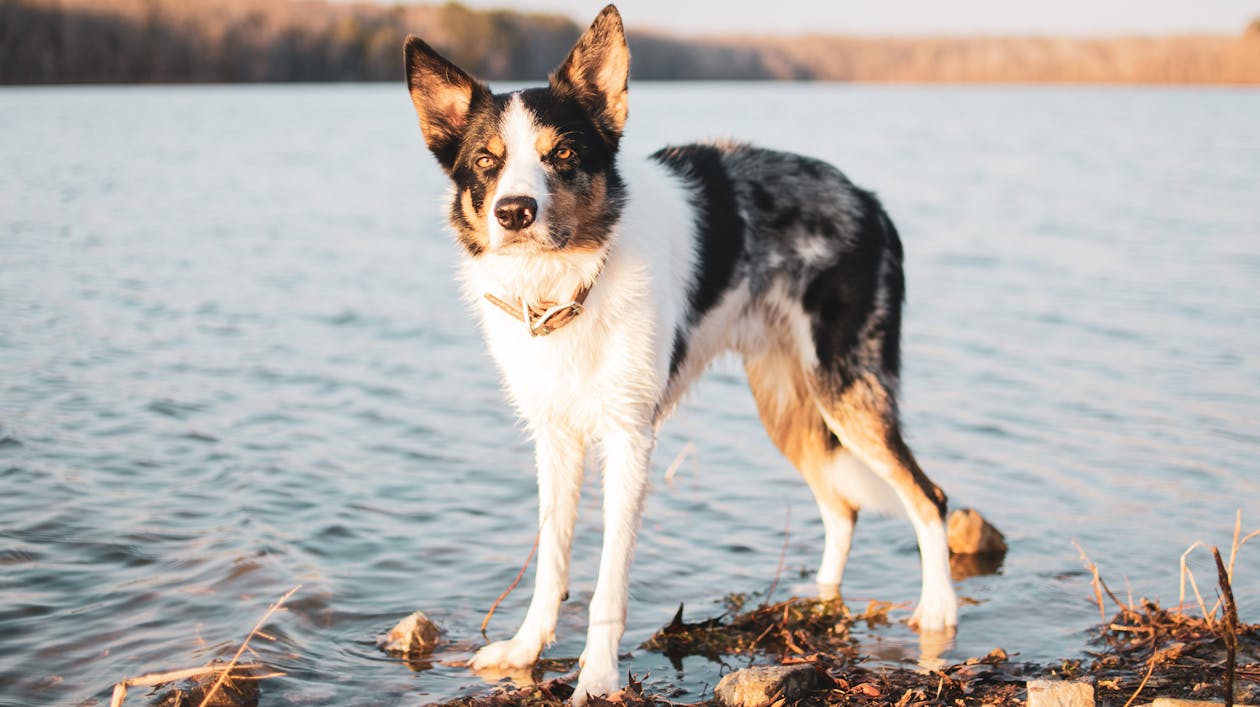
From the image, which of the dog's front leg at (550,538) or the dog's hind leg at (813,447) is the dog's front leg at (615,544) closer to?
the dog's front leg at (550,538)

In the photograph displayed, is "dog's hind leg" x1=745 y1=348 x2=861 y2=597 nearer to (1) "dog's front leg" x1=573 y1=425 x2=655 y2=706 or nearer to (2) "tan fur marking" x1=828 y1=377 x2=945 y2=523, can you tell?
(2) "tan fur marking" x1=828 y1=377 x2=945 y2=523

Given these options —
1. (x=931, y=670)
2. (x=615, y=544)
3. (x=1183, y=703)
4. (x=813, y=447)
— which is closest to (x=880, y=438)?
(x=813, y=447)

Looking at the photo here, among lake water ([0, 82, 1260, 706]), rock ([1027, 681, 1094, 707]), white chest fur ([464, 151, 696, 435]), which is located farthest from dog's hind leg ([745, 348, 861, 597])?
rock ([1027, 681, 1094, 707])

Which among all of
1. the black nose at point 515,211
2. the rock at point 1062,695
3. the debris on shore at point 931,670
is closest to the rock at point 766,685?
the debris on shore at point 931,670

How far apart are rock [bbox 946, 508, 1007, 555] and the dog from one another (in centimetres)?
68

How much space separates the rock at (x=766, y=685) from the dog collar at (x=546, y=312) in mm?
1388

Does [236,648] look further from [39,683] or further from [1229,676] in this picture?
[1229,676]

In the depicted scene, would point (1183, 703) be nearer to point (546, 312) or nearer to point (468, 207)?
point (546, 312)

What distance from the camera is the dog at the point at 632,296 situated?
438 centimetres

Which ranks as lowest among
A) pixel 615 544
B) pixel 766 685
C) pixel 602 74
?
pixel 766 685

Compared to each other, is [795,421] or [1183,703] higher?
[795,421]

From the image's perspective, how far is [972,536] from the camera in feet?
20.2

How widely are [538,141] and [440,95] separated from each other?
0.49 metres

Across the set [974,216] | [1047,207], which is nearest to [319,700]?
[974,216]
